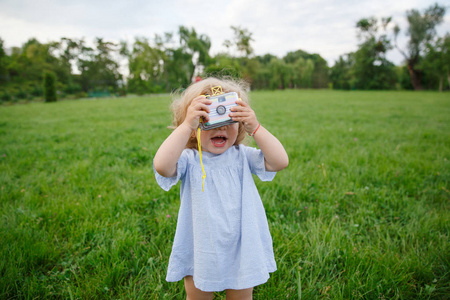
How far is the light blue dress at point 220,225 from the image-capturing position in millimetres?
1162

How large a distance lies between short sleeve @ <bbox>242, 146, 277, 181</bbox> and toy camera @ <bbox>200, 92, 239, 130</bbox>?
1.04ft

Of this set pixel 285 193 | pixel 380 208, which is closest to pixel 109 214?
pixel 285 193

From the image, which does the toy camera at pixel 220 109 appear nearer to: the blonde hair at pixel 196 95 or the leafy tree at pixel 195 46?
the blonde hair at pixel 196 95

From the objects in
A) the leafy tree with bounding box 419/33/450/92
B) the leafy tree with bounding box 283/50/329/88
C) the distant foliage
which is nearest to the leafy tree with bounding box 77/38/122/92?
the distant foliage

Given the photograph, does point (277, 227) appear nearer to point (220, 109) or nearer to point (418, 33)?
point (220, 109)

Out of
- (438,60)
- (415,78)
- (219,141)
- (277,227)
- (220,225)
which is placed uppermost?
(438,60)

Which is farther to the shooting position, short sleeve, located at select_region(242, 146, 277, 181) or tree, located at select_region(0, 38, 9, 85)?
tree, located at select_region(0, 38, 9, 85)

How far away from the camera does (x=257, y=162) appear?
4.22 feet

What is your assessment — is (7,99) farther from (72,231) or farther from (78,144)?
(72,231)

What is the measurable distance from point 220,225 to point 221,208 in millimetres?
82

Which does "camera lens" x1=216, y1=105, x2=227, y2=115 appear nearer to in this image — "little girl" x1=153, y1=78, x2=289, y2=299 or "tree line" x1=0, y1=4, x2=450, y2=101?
"little girl" x1=153, y1=78, x2=289, y2=299

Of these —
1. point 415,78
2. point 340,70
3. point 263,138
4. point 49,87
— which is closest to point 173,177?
point 263,138

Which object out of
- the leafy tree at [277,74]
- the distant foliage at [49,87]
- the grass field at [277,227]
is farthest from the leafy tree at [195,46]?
the grass field at [277,227]

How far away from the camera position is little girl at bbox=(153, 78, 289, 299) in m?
1.15
